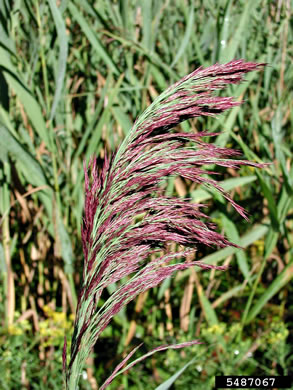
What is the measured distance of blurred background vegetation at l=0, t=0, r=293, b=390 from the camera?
54.1 inches

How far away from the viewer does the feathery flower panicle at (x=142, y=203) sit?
645mm

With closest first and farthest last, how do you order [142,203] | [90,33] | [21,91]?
[142,203] < [21,91] < [90,33]

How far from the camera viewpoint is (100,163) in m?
1.62

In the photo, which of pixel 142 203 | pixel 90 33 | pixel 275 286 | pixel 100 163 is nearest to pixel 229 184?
pixel 275 286

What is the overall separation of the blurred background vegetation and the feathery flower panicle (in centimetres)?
61

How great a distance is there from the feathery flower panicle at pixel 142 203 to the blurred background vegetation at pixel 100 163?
61 cm

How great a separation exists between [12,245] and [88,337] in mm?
956

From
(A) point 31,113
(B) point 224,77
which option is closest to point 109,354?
(A) point 31,113

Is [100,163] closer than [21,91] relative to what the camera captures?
No

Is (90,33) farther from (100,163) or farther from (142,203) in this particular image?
(142,203)

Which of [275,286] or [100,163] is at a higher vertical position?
[100,163]

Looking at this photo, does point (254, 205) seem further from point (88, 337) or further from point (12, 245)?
point (88, 337)

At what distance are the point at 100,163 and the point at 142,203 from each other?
98 centimetres

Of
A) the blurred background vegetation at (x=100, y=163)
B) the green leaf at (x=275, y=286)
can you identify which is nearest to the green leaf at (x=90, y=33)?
the blurred background vegetation at (x=100, y=163)
